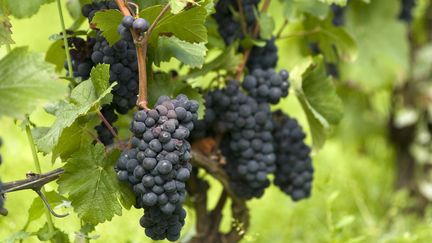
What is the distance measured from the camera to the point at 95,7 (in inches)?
61.0

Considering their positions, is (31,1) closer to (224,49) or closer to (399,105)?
(224,49)

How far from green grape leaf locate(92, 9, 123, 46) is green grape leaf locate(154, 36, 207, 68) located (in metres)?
0.11

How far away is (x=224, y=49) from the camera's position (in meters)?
1.89

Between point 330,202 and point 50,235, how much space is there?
99 cm

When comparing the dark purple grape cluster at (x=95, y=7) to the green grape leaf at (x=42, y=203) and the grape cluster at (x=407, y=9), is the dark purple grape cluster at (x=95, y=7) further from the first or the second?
the grape cluster at (x=407, y=9)

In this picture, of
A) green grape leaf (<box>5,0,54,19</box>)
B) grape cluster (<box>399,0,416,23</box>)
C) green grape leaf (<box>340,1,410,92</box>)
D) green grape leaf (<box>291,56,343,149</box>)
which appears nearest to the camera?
green grape leaf (<box>5,0,54,19</box>)

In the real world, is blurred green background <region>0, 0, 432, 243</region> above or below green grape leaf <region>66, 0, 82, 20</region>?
below

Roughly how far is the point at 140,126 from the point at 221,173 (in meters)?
0.61

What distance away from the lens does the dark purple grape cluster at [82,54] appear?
5.17 ft

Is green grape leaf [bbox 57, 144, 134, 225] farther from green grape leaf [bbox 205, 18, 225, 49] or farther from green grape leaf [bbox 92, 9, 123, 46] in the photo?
green grape leaf [bbox 205, 18, 225, 49]

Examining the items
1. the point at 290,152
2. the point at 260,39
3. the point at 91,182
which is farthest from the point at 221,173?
the point at 91,182

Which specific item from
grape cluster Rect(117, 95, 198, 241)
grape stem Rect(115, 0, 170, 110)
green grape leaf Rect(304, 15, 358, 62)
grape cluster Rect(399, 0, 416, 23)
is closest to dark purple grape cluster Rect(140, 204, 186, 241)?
grape cluster Rect(117, 95, 198, 241)

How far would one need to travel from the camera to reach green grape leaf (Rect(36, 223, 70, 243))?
1582 mm

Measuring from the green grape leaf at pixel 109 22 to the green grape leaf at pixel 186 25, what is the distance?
0.23 ft
